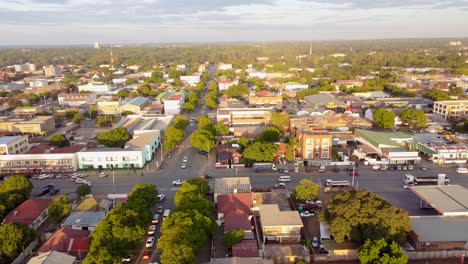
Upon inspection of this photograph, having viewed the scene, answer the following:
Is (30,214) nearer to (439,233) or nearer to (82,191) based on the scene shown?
(82,191)

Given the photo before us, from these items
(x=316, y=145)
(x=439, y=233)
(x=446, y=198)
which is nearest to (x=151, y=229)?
(x=439, y=233)

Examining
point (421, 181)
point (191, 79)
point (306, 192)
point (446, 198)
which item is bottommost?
point (421, 181)

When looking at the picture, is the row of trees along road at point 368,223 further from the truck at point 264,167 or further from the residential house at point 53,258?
the residential house at point 53,258

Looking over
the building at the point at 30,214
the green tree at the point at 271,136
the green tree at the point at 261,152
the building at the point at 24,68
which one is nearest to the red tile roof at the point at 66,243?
the building at the point at 30,214

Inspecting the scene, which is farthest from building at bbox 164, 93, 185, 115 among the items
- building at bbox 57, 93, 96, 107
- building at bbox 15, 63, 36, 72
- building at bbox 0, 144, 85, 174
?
building at bbox 15, 63, 36, 72

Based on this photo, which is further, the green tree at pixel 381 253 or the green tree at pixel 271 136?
the green tree at pixel 271 136

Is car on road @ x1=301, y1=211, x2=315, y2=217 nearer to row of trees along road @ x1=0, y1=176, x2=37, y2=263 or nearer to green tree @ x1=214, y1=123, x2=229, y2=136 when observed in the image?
row of trees along road @ x1=0, y1=176, x2=37, y2=263
